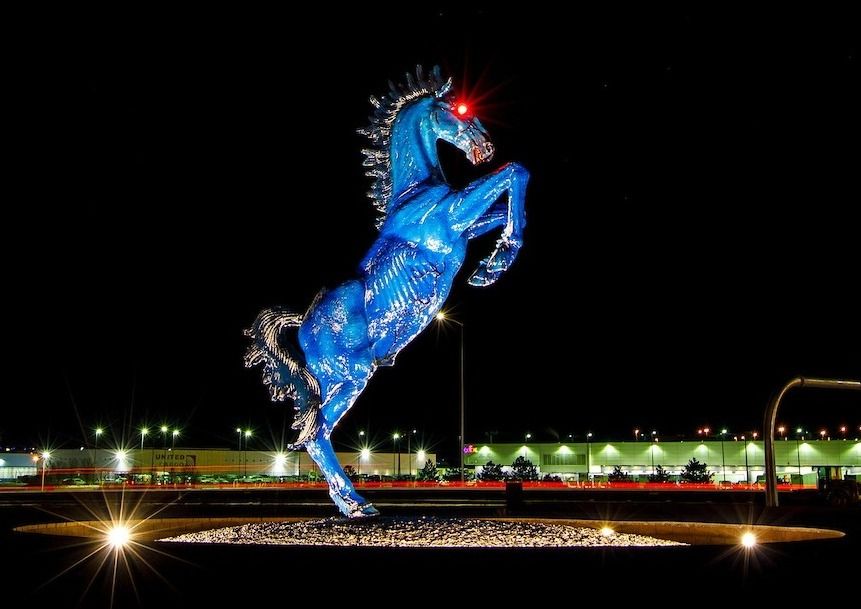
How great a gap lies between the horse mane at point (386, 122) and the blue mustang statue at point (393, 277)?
0.04 feet

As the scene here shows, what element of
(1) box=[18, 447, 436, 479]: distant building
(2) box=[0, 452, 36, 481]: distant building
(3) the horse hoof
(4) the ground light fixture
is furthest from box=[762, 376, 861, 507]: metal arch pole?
(2) box=[0, 452, 36, 481]: distant building

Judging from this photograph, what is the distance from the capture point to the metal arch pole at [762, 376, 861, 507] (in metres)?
14.7

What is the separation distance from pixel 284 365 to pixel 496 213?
3102 millimetres

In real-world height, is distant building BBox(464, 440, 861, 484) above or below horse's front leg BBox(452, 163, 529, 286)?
below

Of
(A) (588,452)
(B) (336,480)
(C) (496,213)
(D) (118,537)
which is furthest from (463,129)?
(A) (588,452)

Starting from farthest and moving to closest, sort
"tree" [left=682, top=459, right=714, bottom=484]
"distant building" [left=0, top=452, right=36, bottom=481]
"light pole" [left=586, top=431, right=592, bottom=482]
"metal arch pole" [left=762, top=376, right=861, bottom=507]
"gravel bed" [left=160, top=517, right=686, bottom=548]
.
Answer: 1. "distant building" [left=0, top=452, right=36, bottom=481]
2. "light pole" [left=586, top=431, right=592, bottom=482]
3. "tree" [left=682, top=459, right=714, bottom=484]
4. "metal arch pole" [left=762, top=376, right=861, bottom=507]
5. "gravel bed" [left=160, top=517, right=686, bottom=548]

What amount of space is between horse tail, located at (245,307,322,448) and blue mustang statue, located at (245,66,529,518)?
0.04 feet

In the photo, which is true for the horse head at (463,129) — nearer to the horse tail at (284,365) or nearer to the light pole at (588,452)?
the horse tail at (284,365)

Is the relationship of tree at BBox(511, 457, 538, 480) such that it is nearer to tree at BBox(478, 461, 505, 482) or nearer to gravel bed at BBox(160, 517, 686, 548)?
tree at BBox(478, 461, 505, 482)

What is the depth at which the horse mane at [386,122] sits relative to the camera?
32.3 feet

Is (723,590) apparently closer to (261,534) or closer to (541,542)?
(541,542)

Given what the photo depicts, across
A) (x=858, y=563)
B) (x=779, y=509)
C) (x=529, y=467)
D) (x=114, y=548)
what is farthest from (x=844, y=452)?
(x=114, y=548)

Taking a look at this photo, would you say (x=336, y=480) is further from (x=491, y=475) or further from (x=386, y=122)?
(x=491, y=475)

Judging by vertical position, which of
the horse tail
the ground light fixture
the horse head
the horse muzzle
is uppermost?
the horse head
